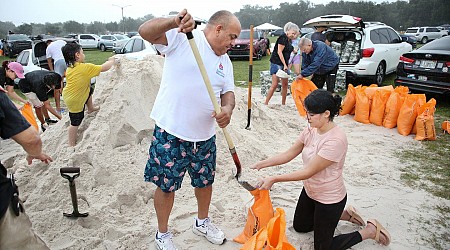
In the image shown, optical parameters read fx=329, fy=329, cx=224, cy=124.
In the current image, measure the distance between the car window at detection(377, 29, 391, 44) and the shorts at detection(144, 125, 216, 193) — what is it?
27.3 feet

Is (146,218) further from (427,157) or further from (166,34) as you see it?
(427,157)

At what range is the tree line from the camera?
4516 centimetres

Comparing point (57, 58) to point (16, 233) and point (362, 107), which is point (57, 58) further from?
point (16, 233)

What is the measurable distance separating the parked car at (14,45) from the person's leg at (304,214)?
23539 mm

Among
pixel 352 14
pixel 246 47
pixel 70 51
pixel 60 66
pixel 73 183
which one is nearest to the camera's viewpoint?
pixel 73 183

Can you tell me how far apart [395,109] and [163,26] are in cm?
482

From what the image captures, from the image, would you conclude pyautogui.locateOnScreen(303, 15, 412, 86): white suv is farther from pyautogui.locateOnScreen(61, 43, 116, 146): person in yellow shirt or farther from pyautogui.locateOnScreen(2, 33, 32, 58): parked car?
pyautogui.locateOnScreen(2, 33, 32, 58): parked car

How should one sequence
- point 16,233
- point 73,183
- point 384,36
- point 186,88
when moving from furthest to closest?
point 384,36
point 73,183
point 186,88
point 16,233

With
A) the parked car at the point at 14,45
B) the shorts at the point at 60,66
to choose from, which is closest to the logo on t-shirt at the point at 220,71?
the shorts at the point at 60,66

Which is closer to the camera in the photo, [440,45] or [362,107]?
[362,107]

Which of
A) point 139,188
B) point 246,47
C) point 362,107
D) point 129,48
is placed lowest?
point 139,188

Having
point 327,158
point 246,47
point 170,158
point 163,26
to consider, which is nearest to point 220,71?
point 163,26

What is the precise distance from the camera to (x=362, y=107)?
19.5 ft

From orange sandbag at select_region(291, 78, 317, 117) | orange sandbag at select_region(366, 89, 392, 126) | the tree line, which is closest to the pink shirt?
orange sandbag at select_region(291, 78, 317, 117)
